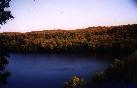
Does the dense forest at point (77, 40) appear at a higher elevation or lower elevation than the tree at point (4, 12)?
lower

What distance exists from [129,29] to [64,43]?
22389 mm

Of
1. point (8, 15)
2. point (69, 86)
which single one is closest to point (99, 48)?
point (69, 86)

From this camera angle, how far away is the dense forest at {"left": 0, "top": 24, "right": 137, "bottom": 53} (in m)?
78.7

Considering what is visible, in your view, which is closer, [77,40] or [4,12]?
[4,12]

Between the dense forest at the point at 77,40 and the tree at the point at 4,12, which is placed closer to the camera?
the tree at the point at 4,12

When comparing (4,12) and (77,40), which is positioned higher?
(4,12)

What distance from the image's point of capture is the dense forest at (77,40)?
258 ft

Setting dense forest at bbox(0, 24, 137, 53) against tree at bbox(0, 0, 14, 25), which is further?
dense forest at bbox(0, 24, 137, 53)

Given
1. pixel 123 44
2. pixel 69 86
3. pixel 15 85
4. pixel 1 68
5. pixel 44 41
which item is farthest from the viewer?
pixel 44 41

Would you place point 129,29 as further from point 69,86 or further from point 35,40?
point 69,86

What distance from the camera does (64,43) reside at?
9575 centimetres

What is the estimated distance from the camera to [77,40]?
317 feet

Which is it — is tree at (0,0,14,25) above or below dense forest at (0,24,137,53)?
above

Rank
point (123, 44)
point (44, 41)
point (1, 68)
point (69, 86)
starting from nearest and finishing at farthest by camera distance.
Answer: point (1, 68), point (69, 86), point (123, 44), point (44, 41)
